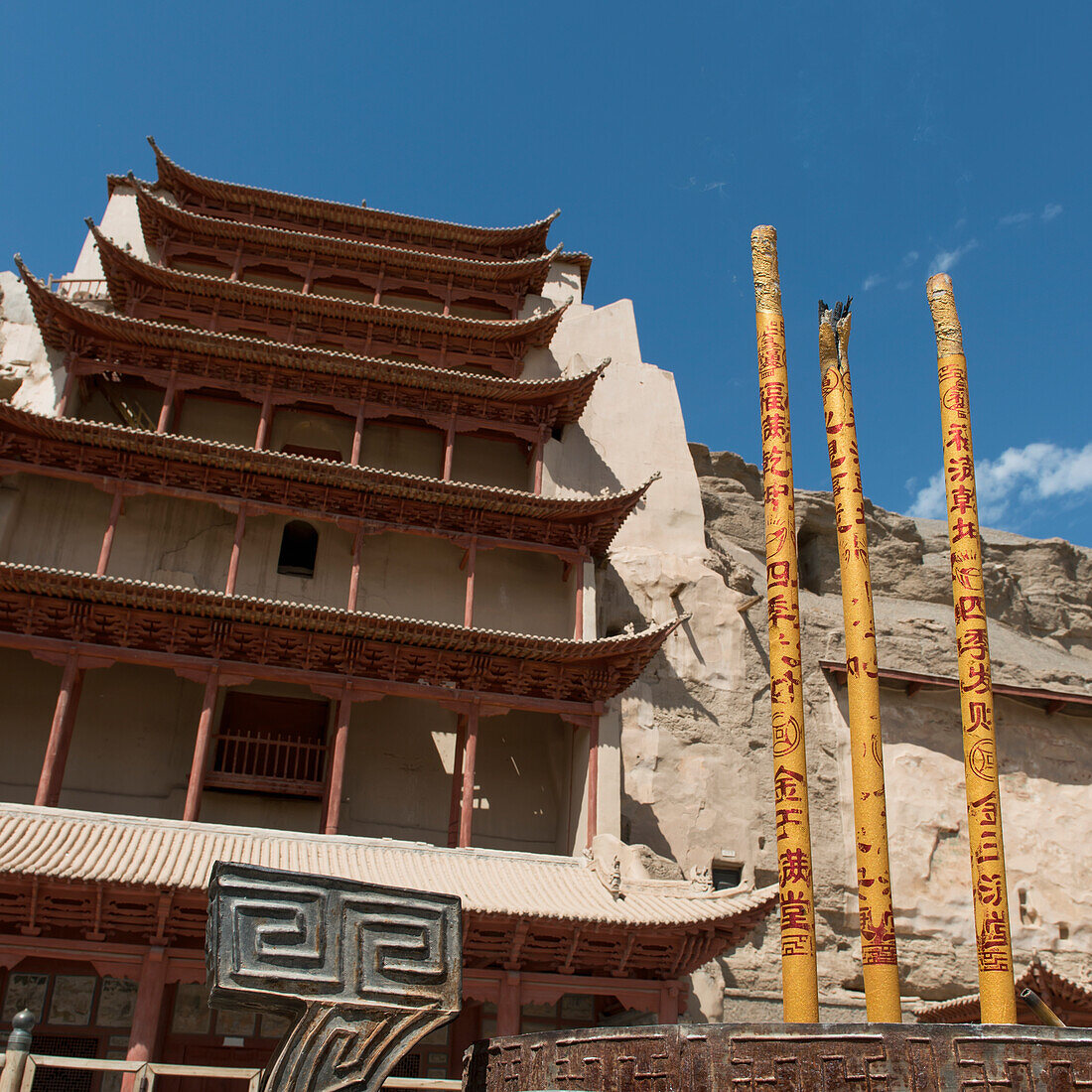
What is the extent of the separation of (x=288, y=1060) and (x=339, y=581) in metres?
13.6

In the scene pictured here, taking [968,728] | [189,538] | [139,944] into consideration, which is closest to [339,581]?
[189,538]

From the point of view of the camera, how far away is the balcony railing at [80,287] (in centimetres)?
2191

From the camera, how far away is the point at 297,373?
19078 mm

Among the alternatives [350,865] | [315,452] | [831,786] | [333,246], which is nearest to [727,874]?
[831,786]

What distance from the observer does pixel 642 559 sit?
21250 millimetres

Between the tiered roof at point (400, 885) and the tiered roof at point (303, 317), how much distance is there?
9895 millimetres

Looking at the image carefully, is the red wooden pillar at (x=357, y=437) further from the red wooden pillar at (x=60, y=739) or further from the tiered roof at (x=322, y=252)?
the red wooden pillar at (x=60, y=739)

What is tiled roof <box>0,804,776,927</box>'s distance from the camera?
1237 cm

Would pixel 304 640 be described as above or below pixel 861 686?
above

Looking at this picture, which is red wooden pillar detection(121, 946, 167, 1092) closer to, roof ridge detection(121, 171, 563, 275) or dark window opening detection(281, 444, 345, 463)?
dark window opening detection(281, 444, 345, 463)

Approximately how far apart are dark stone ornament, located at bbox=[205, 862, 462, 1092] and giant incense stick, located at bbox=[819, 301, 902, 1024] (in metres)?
6.39

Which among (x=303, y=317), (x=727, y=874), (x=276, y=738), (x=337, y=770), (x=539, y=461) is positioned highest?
(x=303, y=317)

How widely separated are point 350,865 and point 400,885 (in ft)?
2.61

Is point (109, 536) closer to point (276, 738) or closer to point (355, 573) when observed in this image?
point (355, 573)
